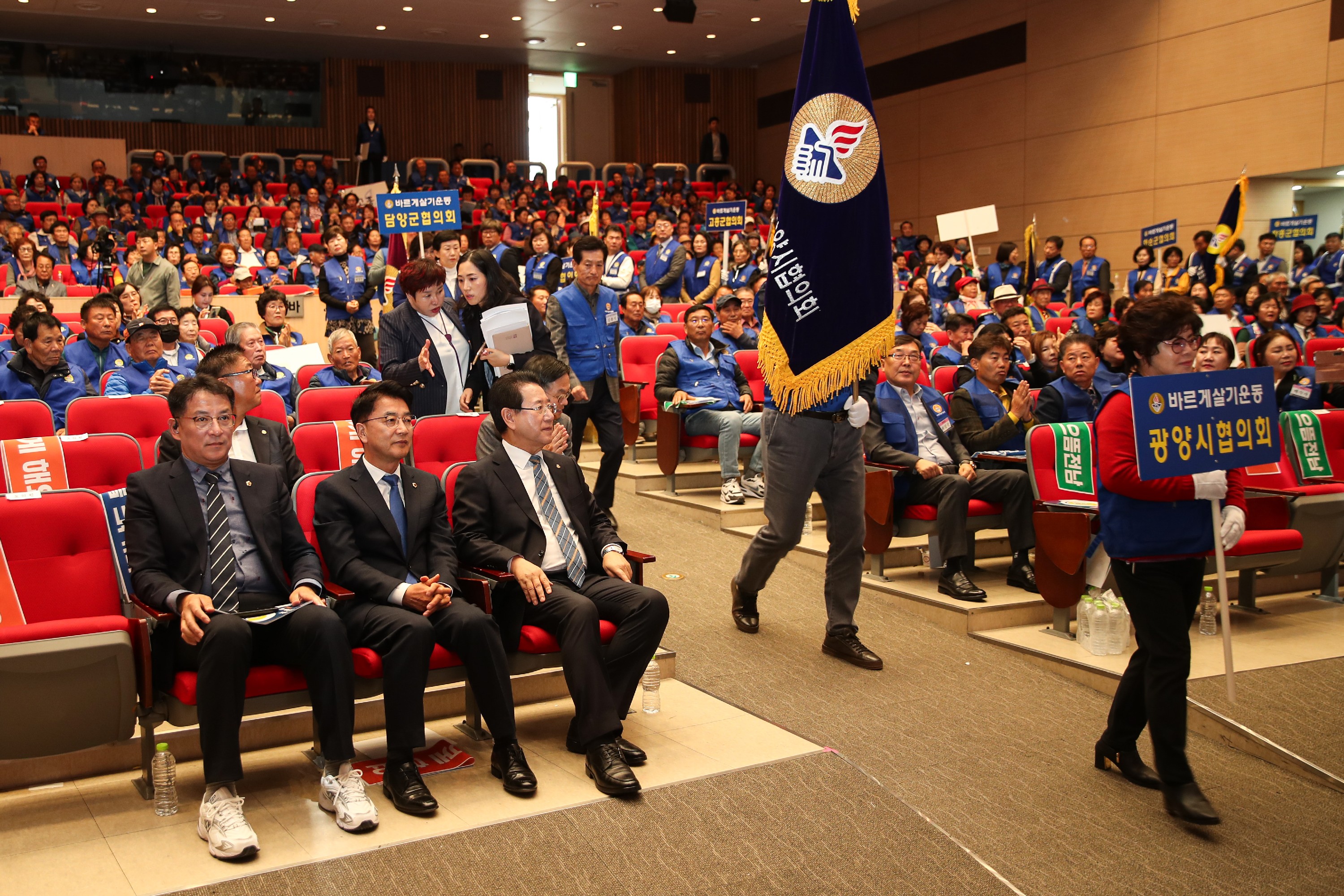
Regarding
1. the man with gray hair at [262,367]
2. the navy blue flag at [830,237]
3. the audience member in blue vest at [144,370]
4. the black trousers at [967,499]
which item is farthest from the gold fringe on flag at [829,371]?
the audience member in blue vest at [144,370]

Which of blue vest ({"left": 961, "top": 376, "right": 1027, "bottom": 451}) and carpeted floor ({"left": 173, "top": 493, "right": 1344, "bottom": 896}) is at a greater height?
blue vest ({"left": 961, "top": 376, "right": 1027, "bottom": 451})

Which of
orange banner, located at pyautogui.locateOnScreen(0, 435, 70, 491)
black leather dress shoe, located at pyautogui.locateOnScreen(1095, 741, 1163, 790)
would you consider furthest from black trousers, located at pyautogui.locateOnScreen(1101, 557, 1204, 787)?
orange banner, located at pyautogui.locateOnScreen(0, 435, 70, 491)

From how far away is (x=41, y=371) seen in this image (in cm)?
497

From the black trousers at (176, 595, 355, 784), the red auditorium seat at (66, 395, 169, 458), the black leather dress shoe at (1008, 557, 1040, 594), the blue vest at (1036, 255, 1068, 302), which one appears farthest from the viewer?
the blue vest at (1036, 255, 1068, 302)

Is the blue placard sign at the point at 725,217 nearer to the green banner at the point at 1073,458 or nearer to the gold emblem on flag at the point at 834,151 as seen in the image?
the green banner at the point at 1073,458

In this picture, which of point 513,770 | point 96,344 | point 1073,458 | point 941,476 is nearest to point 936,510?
point 941,476

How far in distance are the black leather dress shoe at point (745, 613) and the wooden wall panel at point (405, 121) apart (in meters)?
16.8

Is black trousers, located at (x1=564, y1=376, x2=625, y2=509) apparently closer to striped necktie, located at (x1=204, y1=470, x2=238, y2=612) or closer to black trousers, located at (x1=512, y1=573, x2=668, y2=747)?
black trousers, located at (x1=512, y1=573, x2=668, y2=747)

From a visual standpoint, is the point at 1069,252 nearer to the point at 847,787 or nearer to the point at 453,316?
the point at 453,316

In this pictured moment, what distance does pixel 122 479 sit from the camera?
3875mm

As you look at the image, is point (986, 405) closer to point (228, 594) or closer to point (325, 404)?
point (325, 404)

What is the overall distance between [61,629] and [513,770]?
1160 millimetres

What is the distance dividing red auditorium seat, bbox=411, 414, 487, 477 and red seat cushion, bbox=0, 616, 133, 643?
4.71 feet

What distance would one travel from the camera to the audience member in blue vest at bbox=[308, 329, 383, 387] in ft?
17.3
